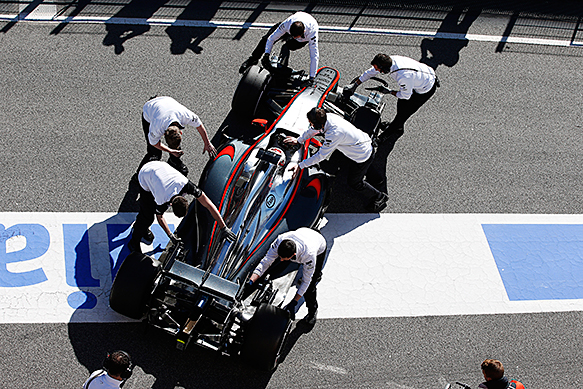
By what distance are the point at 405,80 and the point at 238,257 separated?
3804mm

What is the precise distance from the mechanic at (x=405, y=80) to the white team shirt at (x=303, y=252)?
122 inches

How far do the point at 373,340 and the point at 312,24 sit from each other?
4.82 m

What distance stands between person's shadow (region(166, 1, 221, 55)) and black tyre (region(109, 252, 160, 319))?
497 centimetres

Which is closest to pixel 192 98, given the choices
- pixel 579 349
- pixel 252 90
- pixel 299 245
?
pixel 252 90

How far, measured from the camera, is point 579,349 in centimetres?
743

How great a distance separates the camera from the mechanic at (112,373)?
531 cm

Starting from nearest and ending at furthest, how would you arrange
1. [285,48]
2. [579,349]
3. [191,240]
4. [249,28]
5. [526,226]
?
[191,240]
[579,349]
[526,226]
[285,48]
[249,28]

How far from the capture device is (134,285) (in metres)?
6.34

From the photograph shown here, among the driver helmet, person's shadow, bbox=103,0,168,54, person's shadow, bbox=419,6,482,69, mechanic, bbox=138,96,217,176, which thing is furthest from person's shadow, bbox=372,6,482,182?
mechanic, bbox=138,96,217,176

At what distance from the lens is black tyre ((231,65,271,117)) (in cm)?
888

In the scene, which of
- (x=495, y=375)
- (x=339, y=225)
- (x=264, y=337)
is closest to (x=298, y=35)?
(x=339, y=225)

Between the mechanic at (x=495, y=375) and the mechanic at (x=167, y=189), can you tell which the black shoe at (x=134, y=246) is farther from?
the mechanic at (x=495, y=375)

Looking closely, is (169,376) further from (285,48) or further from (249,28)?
(249,28)

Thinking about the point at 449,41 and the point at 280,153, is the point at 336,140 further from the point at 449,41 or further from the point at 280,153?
the point at 449,41
